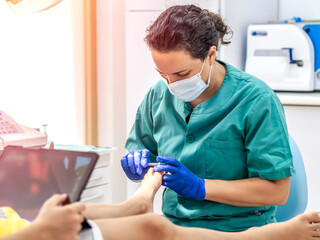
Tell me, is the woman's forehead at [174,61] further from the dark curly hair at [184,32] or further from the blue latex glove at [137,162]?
the blue latex glove at [137,162]

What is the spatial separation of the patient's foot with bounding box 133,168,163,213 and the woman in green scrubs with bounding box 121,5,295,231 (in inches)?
1.1

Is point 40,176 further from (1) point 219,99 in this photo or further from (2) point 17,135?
(2) point 17,135

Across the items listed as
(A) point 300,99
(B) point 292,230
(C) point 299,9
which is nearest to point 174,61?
(B) point 292,230

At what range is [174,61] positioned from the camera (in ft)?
4.64

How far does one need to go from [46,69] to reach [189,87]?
156 centimetres

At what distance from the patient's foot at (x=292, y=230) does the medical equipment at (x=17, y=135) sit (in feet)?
2.92

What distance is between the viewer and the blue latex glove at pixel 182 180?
4.61 ft

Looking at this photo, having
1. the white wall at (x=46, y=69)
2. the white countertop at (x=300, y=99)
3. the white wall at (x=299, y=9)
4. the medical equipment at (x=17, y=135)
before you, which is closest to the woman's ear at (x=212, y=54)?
the medical equipment at (x=17, y=135)

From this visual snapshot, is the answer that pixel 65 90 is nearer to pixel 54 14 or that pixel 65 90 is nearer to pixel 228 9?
pixel 54 14

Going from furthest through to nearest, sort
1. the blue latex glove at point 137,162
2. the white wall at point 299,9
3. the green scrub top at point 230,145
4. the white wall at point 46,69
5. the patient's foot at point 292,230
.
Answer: the white wall at point 299,9 → the white wall at point 46,69 → the blue latex glove at point 137,162 → the green scrub top at point 230,145 → the patient's foot at point 292,230

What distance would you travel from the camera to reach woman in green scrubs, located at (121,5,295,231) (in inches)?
56.1

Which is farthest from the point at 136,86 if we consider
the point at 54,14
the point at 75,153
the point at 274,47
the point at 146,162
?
the point at 75,153

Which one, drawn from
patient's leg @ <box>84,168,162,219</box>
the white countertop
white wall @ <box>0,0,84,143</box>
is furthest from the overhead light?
the white countertop

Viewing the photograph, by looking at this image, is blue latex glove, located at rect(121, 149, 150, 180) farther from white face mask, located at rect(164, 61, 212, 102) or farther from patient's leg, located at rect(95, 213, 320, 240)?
patient's leg, located at rect(95, 213, 320, 240)
